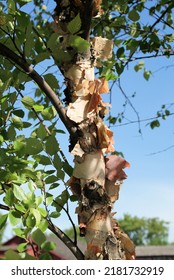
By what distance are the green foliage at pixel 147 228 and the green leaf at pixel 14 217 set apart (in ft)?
213

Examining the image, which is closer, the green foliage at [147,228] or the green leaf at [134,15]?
the green leaf at [134,15]

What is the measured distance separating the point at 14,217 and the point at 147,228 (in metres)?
67.4

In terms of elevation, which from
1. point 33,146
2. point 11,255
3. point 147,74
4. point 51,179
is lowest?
point 11,255

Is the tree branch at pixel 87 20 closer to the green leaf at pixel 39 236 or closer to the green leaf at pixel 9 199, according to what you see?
the green leaf at pixel 9 199

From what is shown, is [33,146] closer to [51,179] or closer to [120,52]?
[51,179]

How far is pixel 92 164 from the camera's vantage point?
1.58 m

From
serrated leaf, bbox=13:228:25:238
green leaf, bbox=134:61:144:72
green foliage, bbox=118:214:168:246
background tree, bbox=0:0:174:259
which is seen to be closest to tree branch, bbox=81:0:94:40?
background tree, bbox=0:0:174:259

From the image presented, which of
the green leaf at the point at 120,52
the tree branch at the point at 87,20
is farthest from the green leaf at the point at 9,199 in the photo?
the green leaf at the point at 120,52

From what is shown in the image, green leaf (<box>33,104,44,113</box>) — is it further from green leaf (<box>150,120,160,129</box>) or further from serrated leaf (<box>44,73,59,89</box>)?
green leaf (<box>150,120,160,129</box>)

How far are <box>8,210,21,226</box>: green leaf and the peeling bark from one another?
0.25 metres

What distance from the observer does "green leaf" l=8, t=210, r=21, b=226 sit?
1396mm

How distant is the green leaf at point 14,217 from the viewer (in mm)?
1396

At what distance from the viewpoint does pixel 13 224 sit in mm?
1387

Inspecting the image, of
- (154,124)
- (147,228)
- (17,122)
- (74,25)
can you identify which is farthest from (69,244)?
(147,228)
